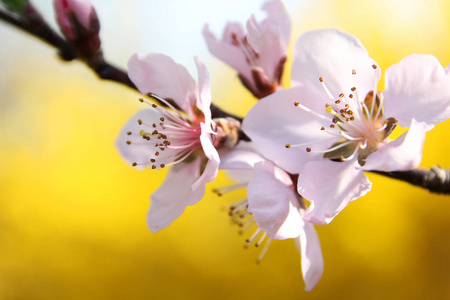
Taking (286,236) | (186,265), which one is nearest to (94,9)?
(286,236)

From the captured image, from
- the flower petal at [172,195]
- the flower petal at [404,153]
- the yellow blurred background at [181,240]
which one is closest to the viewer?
the flower petal at [404,153]

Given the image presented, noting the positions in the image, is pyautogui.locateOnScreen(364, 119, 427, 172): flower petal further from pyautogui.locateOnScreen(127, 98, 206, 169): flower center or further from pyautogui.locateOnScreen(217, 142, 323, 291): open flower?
pyautogui.locateOnScreen(127, 98, 206, 169): flower center

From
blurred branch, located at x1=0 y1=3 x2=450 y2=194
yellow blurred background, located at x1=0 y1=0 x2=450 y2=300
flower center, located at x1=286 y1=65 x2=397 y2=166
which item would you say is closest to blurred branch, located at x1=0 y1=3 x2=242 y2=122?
blurred branch, located at x1=0 y1=3 x2=450 y2=194

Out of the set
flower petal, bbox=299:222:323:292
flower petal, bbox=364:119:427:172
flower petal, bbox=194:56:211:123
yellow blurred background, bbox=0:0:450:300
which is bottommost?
yellow blurred background, bbox=0:0:450:300

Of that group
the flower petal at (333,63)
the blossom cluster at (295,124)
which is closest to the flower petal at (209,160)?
the blossom cluster at (295,124)

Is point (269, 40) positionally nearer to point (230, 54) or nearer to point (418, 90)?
point (230, 54)

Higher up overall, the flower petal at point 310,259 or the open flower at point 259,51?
the open flower at point 259,51

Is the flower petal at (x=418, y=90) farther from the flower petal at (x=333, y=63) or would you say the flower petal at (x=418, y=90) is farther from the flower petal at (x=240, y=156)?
the flower petal at (x=240, y=156)
